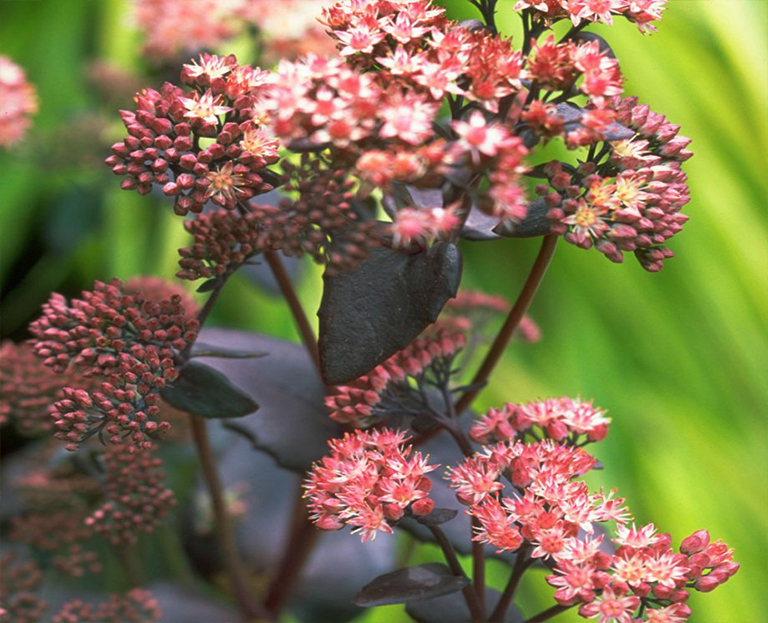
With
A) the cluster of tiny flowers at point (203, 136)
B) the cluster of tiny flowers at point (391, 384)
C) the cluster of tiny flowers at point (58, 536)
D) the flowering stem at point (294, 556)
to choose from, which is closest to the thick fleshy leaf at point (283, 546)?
the flowering stem at point (294, 556)

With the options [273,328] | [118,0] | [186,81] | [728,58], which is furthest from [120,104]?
[728,58]

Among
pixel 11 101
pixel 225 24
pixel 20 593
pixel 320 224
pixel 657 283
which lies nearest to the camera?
pixel 320 224

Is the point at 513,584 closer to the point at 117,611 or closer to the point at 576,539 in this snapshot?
the point at 576,539

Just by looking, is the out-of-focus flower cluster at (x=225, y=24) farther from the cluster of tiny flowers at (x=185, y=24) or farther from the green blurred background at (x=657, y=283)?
the green blurred background at (x=657, y=283)

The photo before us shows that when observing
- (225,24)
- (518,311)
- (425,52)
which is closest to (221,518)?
(518,311)

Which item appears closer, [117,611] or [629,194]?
[629,194]

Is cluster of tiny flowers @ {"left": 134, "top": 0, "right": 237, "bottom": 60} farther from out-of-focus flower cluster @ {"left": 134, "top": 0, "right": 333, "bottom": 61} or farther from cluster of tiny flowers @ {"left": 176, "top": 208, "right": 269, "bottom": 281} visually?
cluster of tiny flowers @ {"left": 176, "top": 208, "right": 269, "bottom": 281}

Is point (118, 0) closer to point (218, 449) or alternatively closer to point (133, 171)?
point (218, 449)
